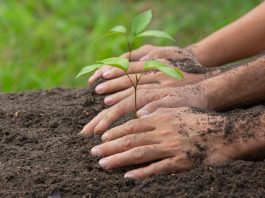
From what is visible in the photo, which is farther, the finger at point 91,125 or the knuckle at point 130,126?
the finger at point 91,125

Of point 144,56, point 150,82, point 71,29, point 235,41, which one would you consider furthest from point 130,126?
point 71,29

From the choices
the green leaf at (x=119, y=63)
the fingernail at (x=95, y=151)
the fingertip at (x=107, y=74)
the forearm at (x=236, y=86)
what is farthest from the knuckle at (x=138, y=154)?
the fingertip at (x=107, y=74)

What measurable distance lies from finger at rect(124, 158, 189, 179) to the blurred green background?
2183mm

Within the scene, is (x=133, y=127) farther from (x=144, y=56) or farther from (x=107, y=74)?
(x=144, y=56)

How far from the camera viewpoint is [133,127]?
73.4 inches

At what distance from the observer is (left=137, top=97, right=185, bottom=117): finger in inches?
77.8

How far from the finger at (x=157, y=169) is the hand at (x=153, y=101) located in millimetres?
267

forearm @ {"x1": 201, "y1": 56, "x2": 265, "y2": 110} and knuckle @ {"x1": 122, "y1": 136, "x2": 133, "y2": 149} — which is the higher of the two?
forearm @ {"x1": 201, "y1": 56, "x2": 265, "y2": 110}

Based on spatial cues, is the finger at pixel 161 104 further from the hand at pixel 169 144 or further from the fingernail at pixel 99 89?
the fingernail at pixel 99 89

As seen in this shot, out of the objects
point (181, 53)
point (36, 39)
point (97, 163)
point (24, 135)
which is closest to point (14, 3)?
point (36, 39)

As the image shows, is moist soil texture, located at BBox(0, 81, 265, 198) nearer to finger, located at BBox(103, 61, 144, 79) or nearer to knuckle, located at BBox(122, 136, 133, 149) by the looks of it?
knuckle, located at BBox(122, 136, 133, 149)

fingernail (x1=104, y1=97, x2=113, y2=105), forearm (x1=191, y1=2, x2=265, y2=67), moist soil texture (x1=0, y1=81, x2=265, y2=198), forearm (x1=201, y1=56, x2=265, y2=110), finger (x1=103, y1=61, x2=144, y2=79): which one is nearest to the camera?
moist soil texture (x1=0, y1=81, x2=265, y2=198)

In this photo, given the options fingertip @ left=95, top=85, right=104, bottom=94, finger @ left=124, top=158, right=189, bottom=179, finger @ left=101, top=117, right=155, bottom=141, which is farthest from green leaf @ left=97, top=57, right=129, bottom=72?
fingertip @ left=95, top=85, right=104, bottom=94

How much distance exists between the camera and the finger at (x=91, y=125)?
6.73 ft
